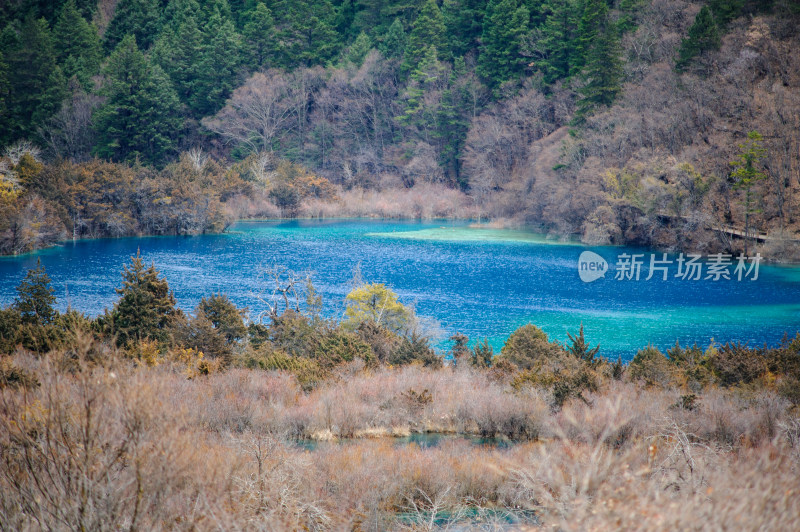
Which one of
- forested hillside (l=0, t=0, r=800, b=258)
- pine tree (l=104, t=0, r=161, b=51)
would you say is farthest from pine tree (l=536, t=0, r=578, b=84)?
pine tree (l=104, t=0, r=161, b=51)

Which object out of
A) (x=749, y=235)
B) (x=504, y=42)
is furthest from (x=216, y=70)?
(x=749, y=235)

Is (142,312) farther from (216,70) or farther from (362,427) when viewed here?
(216,70)

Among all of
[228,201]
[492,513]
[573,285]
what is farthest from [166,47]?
[492,513]

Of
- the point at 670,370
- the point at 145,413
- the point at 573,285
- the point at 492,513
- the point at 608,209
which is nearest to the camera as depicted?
the point at 145,413

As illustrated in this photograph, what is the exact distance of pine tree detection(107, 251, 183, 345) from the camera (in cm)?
1697

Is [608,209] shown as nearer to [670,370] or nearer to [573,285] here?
[573,285]

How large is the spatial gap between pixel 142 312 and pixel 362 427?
7.50 metres

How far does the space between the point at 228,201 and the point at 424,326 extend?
41933 mm

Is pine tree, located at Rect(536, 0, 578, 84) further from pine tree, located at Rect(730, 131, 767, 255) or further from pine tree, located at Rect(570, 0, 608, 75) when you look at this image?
pine tree, located at Rect(730, 131, 767, 255)

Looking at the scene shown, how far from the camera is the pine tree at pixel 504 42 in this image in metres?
62.5

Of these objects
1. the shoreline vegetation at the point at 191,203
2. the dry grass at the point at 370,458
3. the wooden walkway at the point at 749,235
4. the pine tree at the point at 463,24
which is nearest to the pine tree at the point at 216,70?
the shoreline vegetation at the point at 191,203

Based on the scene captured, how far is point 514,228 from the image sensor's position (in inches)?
2189

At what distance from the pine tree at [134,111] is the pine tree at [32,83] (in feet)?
15.5

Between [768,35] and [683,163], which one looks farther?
[768,35]
